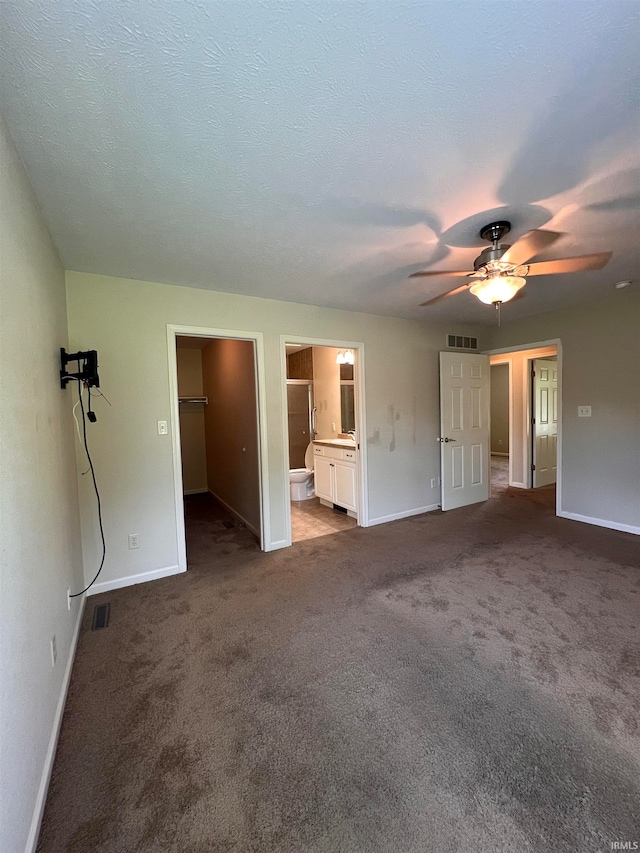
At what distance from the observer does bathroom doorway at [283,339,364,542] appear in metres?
4.07

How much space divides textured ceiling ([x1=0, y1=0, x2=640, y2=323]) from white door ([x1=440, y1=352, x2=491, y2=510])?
7.53ft

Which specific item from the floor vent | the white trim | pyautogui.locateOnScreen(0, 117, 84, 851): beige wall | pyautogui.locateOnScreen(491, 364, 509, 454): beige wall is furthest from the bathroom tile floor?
pyautogui.locateOnScreen(491, 364, 509, 454): beige wall

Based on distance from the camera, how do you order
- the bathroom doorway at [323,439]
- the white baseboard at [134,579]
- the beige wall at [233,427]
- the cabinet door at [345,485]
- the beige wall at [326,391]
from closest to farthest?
the white baseboard at [134,579] → the beige wall at [233,427] → the bathroom doorway at [323,439] → the cabinet door at [345,485] → the beige wall at [326,391]

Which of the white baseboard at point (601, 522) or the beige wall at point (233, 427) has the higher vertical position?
the beige wall at point (233, 427)

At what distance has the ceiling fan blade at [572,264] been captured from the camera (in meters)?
2.57

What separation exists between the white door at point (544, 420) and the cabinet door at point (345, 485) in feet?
10.9

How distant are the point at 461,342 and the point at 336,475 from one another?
245 centimetres

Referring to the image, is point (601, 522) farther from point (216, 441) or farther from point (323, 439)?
point (216, 441)

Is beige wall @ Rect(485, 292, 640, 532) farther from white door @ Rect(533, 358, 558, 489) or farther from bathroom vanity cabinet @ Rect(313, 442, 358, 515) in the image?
bathroom vanity cabinet @ Rect(313, 442, 358, 515)

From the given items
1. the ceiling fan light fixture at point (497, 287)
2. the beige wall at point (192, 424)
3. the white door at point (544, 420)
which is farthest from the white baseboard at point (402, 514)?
the beige wall at point (192, 424)

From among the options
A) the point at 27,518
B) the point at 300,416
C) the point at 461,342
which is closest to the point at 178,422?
the point at 27,518

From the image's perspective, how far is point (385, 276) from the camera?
2.82 m

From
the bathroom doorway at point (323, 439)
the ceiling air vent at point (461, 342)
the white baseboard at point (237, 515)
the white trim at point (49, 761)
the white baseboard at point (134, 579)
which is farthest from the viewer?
the ceiling air vent at point (461, 342)

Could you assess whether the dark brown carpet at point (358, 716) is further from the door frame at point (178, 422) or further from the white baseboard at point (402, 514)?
the white baseboard at point (402, 514)
